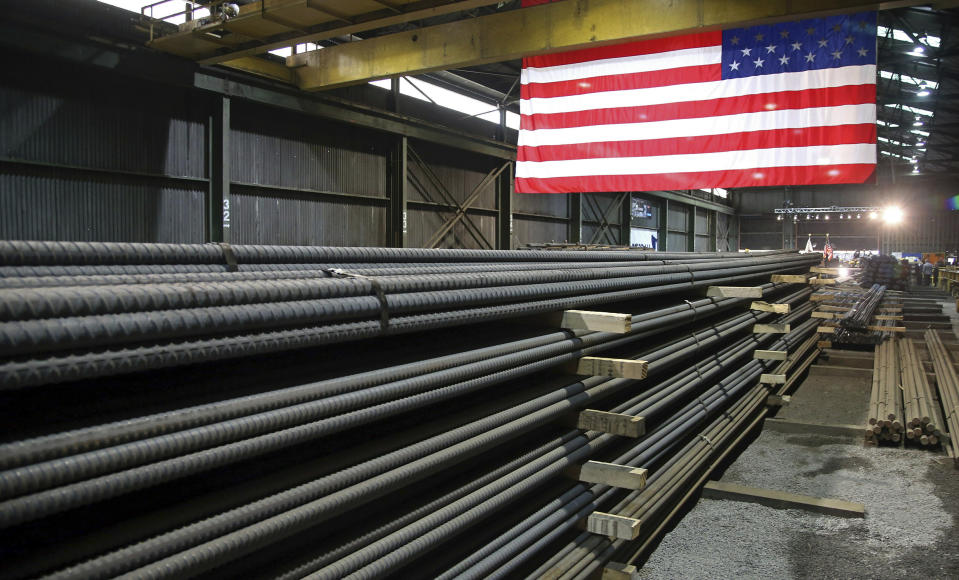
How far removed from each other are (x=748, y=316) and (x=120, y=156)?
7559 millimetres

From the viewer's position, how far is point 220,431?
1.38 m

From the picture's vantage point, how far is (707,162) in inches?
262

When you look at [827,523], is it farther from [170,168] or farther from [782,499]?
[170,168]

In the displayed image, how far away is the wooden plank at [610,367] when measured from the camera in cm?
287

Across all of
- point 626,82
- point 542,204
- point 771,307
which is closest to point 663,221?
point 542,204

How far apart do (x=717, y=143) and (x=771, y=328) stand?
1956 millimetres

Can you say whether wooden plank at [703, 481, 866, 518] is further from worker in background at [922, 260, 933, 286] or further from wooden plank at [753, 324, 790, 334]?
worker in background at [922, 260, 933, 286]

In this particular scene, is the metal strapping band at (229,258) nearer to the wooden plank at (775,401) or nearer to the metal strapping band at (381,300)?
the metal strapping band at (381,300)

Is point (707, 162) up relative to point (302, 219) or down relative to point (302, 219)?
up

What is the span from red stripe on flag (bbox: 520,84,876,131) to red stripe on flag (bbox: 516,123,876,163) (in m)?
0.23

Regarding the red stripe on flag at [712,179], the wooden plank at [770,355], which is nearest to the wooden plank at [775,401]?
the wooden plank at [770,355]

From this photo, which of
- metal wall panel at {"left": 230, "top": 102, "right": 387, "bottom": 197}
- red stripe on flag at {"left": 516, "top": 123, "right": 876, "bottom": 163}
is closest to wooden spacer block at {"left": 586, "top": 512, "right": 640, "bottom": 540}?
red stripe on flag at {"left": 516, "top": 123, "right": 876, "bottom": 163}

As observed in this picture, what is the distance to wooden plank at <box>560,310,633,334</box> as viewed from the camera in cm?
275

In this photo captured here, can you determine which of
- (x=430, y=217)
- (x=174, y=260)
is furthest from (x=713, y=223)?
(x=174, y=260)
